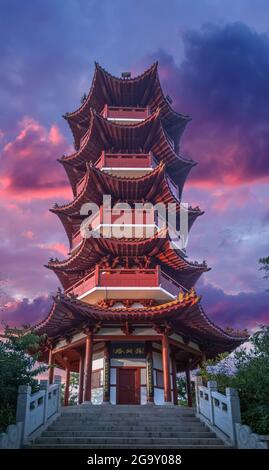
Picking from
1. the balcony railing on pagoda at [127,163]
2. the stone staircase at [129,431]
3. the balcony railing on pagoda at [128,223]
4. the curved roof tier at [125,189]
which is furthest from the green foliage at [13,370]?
the balcony railing on pagoda at [127,163]

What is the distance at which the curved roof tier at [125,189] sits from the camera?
2041 cm

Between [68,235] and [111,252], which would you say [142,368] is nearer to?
[111,252]

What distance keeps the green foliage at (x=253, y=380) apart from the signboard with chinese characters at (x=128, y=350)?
570 cm

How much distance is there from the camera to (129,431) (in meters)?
10.8

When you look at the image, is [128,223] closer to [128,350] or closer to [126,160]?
[126,160]

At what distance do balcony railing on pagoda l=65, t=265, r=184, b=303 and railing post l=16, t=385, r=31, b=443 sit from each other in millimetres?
8388

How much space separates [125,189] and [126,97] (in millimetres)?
7672

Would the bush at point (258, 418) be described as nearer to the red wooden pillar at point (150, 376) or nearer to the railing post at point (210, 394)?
the railing post at point (210, 394)

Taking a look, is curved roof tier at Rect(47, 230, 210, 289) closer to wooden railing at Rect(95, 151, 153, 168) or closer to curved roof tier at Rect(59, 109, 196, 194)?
wooden railing at Rect(95, 151, 153, 168)

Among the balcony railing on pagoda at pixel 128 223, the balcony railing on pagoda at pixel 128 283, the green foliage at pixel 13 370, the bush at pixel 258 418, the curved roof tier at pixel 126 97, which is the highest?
the curved roof tier at pixel 126 97

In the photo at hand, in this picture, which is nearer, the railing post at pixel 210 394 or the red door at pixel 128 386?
the railing post at pixel 210 394

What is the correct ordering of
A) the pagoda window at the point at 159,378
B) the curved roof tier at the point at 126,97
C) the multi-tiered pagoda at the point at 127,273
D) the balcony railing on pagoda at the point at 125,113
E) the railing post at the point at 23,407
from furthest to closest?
the curved roof tier at the point at 126,97 → the balcony railing on pagoda at the point at 125,113 → the pagoda window at the point at 159,378 → the multi-tiered pagoda at the point at 127,273 → the railing post at the point at 23,407

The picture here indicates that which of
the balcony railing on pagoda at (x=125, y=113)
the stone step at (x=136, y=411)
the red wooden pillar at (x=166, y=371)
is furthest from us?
the balcony railing on pagoda at (x=125, y=113)

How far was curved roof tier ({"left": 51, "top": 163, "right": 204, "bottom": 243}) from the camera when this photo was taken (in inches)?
803
